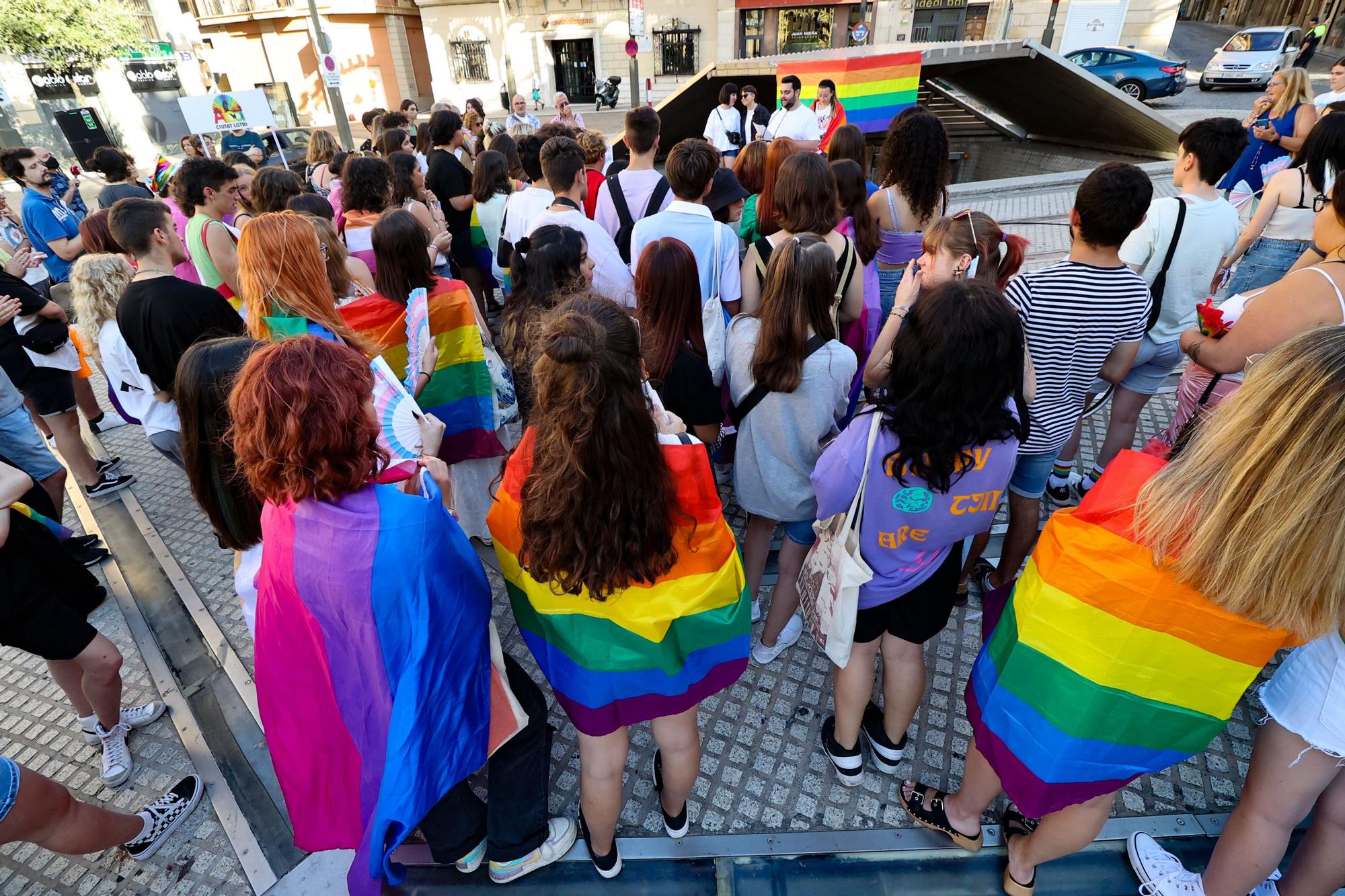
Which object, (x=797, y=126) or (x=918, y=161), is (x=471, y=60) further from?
(x=918, y=161)

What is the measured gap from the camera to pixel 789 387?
7.60ft

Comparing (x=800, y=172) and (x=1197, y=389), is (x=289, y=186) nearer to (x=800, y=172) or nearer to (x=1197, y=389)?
(x=800, y=172)

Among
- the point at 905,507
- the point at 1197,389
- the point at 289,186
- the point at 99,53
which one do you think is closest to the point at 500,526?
the point at 905,507

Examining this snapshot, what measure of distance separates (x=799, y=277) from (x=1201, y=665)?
158cm

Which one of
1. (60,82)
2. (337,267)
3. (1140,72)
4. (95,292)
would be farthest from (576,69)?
(337,267)

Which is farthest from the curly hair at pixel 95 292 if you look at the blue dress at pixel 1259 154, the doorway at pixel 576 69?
the doorway at pixel 576 69

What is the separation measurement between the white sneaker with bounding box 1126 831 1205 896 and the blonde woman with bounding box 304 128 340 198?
24.2 feet

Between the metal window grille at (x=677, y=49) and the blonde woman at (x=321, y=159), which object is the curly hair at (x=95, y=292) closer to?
the blonde woman at (x=321, y=159)

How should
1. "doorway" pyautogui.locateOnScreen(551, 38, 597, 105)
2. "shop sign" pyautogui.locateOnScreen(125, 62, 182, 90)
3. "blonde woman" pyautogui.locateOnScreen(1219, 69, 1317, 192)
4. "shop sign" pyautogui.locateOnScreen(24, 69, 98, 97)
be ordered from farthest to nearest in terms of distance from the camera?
"doorway" pyautogui.locateOnScreen(551, 38, 597, 105)
"shop sign" pyautogui.locateOnScreen(125, 62, 182, 90)
"shop sign" pyautogui.locateOnScreen(24, 69, 98, 97)
"blonde woman" pyautogui.locateOnScreen(1219, 69, 1317, 192)

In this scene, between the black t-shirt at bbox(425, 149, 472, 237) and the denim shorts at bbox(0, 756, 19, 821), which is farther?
the black t-shirt at bbox(425, 149, 472, 237)

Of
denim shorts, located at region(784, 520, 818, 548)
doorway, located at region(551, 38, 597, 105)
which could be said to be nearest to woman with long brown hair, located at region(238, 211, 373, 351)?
denim shorts, located at region(784, 520, 818, 548)

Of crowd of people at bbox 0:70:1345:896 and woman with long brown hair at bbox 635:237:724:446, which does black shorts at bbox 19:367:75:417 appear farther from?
woman with long brown hair at bbox 635:237:724:446

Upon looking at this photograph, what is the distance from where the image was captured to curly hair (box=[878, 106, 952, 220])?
3559 mm

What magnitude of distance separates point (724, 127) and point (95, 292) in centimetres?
742
